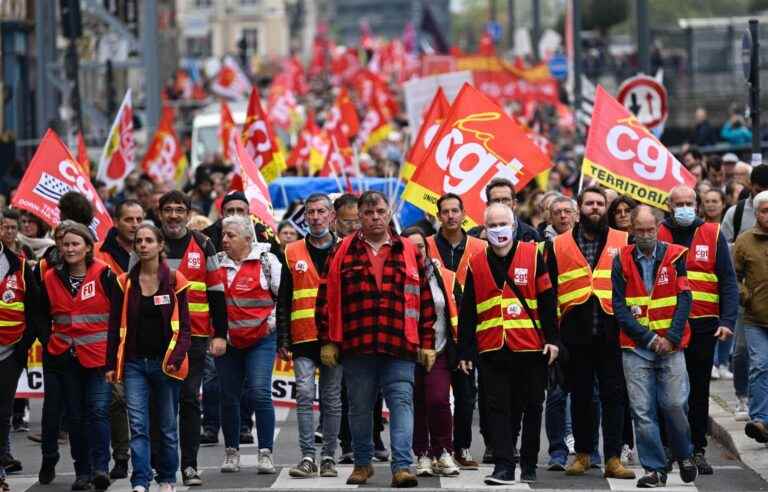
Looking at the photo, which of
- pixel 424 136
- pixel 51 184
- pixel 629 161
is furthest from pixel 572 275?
pixel 424 136

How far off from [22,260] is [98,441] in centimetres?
132

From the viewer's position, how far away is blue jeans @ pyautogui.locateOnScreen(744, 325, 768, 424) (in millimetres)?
13266

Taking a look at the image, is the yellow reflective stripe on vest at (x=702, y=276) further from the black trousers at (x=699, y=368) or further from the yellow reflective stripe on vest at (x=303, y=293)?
the yellow reflective stripe on vest at (x=303, y=293)

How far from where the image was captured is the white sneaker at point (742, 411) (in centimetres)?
1466

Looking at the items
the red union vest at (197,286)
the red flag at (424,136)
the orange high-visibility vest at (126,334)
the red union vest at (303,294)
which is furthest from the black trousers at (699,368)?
the red flag at (424,136)

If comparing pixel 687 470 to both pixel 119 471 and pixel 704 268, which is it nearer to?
pixel 704 268

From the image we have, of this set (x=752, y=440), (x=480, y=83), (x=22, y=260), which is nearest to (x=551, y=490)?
(x=752, y=440)

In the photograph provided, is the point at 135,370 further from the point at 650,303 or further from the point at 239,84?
the point at 239,84

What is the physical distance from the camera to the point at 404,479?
1209 cm

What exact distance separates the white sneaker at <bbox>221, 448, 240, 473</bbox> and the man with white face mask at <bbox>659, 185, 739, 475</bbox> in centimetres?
287

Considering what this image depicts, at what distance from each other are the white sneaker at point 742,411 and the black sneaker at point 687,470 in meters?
2.51

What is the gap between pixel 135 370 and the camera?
11.9 metres

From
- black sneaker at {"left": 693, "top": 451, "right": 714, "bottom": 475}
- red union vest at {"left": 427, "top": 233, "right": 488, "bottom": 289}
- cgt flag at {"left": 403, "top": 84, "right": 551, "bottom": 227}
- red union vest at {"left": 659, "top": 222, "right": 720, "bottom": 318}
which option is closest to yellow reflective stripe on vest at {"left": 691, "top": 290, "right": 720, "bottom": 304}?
red union vest at {"left": 659, "top": 222, "right": 720, "bottom": 318}

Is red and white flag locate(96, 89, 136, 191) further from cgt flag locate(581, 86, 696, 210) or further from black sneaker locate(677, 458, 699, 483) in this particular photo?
black sneaker locate(677, 458, 699, 483)
